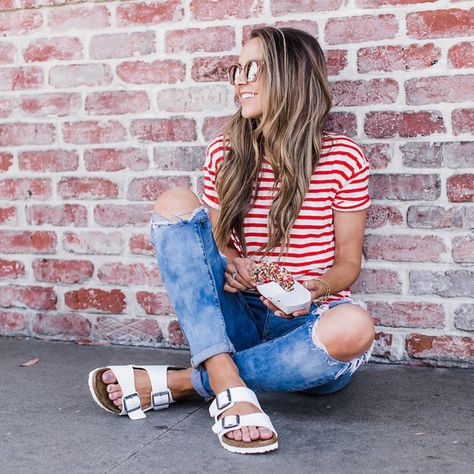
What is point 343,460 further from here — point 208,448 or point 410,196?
point 410,196

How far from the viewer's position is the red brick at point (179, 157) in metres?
3.13

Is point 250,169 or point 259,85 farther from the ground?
point 259,85

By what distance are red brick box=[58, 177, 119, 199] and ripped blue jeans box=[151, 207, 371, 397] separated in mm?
896

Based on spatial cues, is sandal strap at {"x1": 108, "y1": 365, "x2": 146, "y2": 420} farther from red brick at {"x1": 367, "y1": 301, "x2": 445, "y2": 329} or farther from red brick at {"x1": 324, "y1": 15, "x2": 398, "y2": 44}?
red brick at {"x1": 324, "y1": 15, "x2": 398, "y2": 44}

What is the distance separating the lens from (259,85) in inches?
104

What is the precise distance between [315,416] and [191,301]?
1.66ft

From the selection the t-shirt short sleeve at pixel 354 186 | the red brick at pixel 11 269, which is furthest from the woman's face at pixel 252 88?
the red brick at pixel 11 269

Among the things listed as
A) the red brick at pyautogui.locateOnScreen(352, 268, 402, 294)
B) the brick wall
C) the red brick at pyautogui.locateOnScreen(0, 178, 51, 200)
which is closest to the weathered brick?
the brick wall

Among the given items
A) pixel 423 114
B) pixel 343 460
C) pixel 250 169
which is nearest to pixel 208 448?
pixel 343 460

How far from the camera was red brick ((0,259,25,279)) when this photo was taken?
3.44 metres

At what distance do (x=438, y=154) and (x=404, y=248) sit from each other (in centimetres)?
34

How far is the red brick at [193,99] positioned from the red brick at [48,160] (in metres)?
0.43

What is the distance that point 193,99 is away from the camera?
3.12 m

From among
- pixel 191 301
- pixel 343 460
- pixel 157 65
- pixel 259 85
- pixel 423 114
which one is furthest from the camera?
pixel 157 65
